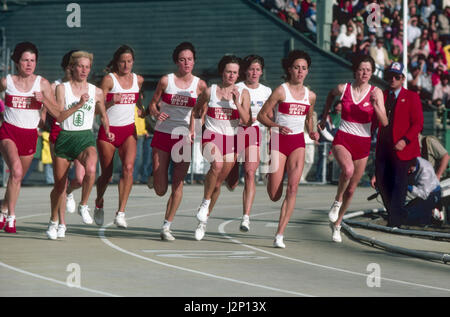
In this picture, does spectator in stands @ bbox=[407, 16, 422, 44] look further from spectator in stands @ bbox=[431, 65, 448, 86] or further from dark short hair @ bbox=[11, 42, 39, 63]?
dark short hair @ bbox=[11, 42, 39, 63]

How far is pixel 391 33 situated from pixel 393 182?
63.3ft

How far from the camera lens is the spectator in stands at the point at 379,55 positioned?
3291 cm

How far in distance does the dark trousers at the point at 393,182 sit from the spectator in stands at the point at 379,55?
17399 mm

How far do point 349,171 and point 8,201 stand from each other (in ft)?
14.2

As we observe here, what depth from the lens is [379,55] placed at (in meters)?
33.2

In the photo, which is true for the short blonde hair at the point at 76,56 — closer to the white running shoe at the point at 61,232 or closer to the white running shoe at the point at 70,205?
the white running shoe at the point at 61,232

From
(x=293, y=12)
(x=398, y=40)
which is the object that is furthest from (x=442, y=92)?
(x=293, y=12)

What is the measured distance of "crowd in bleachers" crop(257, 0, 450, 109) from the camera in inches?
1303

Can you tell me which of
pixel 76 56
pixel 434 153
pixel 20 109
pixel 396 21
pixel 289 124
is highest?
pixel 396 21

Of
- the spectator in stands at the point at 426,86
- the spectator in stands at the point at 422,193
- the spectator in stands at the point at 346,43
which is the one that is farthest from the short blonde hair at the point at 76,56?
the spectator in stands at the point at 346,43

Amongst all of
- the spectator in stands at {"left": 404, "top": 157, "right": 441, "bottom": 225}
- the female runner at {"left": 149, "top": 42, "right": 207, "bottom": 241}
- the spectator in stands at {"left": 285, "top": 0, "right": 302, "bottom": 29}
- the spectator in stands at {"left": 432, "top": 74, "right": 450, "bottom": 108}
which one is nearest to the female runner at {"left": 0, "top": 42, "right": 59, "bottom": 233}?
the female runner at {"left": 149, "top": 42, "right": 207, "bottom": 241}

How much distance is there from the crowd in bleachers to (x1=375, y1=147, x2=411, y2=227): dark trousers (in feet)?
52.4

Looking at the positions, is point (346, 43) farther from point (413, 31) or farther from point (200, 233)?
point (200, 233)
